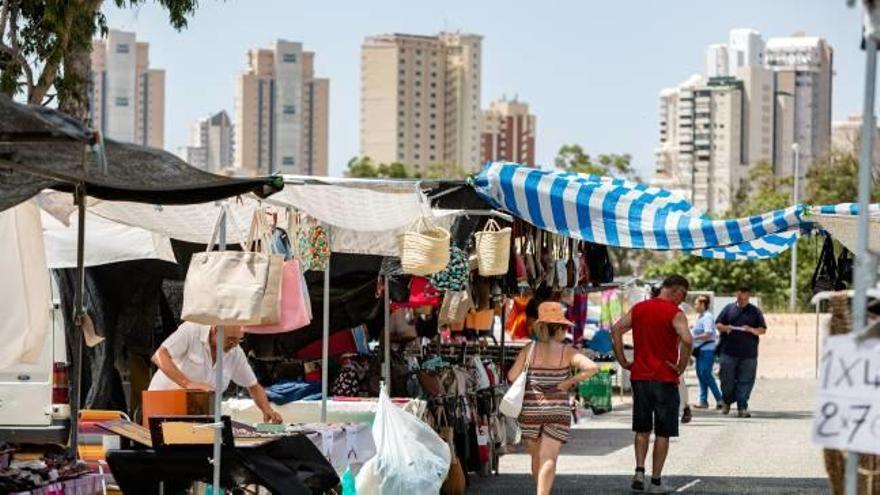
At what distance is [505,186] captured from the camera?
14.6m

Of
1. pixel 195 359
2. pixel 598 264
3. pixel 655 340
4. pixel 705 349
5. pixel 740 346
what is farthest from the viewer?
pixel 705 349

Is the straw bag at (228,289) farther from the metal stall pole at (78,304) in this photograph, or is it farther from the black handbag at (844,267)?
the black handbag at (844,267)

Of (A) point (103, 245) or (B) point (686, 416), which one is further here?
(B) point (686, 416)

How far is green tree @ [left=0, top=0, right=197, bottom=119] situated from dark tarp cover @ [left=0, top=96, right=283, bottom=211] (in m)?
13.1

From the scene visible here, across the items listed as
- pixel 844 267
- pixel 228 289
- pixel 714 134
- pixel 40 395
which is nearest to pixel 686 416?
pixel 844 267

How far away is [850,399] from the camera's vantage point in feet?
21.8

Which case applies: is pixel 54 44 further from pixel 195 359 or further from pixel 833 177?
pixel 833 177

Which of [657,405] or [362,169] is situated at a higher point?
[362,169]

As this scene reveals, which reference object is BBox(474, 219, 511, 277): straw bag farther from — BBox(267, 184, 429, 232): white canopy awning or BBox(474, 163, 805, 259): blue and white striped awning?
BBox(267, 184, 429, 232): white canopy awning

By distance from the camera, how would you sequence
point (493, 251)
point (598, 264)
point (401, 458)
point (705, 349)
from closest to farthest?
point (401, 458) < point (493, 251) < point (598, 264) < point (705, 349)

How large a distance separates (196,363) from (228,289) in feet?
6.53

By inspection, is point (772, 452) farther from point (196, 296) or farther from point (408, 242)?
point (196, 296)

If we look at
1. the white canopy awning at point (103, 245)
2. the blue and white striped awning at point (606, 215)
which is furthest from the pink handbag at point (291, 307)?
the white canopy awning at point (103, 245)

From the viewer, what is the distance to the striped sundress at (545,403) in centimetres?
1331
